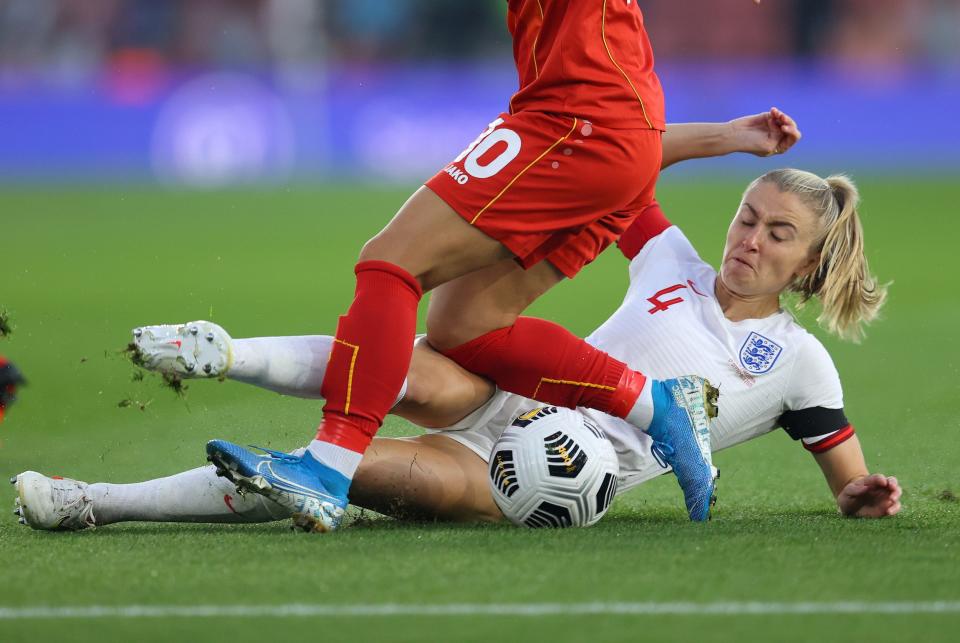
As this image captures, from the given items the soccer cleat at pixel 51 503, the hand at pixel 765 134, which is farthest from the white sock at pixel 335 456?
the hand at pixel 765 134

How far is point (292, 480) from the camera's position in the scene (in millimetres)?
3467

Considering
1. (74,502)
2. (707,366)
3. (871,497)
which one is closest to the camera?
(74,502)

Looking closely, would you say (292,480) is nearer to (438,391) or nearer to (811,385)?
(438,391)

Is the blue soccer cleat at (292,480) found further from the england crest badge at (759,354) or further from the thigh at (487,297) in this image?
the england crest badge at (759,354)

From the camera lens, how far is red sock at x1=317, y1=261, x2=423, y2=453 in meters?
3.54

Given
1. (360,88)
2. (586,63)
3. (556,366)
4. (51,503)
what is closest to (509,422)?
(556,366)

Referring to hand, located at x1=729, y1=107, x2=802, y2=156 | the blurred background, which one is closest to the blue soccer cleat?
hand, located at x1=729, y1=107, x2=802, y2=156

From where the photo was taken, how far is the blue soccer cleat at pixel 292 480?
11.3 feet

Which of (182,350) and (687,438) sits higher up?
(182,350)

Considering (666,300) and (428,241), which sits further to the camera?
(666,300)

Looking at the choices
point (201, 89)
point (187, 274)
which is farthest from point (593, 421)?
point (201, 89)

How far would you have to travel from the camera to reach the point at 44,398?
253 inches

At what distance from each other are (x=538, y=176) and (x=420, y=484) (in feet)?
3.00

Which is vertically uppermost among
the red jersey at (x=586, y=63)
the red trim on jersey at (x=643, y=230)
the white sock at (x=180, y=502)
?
the red jersey at (x=586, y=63)
